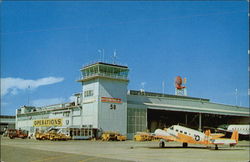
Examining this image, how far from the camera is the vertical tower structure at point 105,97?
2847 inches

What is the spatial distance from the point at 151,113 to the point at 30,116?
49.7 metres

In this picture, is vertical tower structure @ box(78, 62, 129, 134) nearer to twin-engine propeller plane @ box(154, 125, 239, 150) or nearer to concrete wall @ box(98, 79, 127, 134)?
concrete wall @ box(98, 79, 127, 134)

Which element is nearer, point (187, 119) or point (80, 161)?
point (80, 161)

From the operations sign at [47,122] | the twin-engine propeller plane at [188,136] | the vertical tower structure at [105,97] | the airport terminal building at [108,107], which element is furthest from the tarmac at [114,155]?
the operations sign at [47,122]

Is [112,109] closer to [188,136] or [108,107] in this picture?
[108,107]

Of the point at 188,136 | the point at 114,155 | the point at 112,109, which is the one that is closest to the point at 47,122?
the point at 112,109

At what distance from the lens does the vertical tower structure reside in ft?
237

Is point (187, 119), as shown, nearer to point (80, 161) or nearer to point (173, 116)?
point (173, 116)

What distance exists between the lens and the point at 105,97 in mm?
73438

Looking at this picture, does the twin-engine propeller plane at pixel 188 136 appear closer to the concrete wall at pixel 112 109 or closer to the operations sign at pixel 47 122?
the concrete wall at pixel 112 109

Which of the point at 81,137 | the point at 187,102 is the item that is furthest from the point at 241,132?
the point at 81,137

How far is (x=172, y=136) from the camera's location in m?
41.5

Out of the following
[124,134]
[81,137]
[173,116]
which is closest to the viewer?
[81,137]

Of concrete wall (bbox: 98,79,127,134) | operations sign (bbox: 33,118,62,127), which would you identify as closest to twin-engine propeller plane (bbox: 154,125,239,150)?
concrete wall (bbox: 98,79,127,134)
